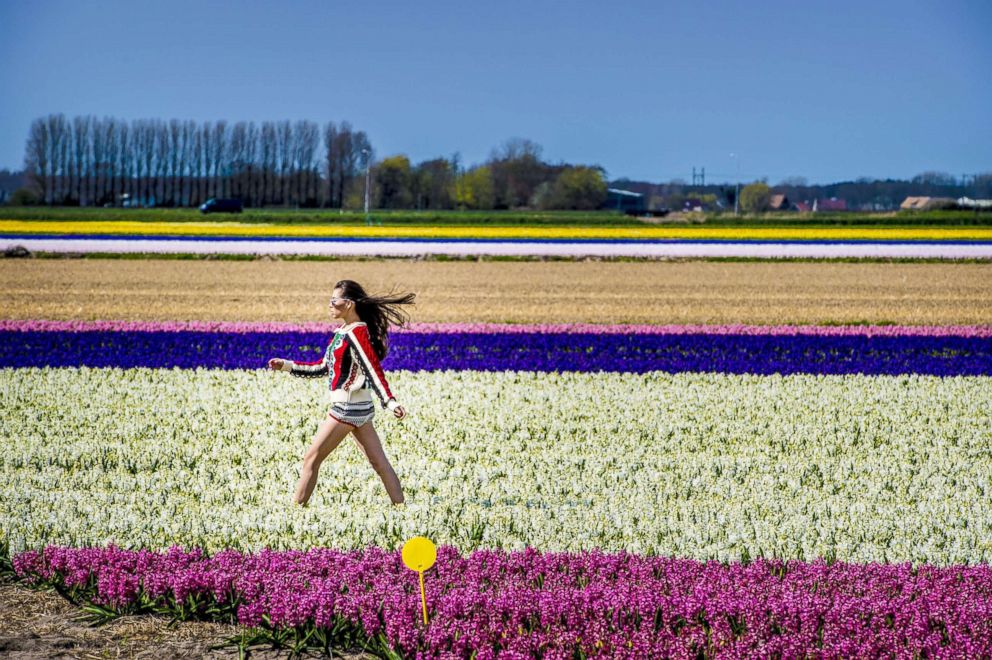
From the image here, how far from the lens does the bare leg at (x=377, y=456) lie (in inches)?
302

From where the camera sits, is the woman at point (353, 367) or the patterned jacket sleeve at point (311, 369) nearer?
the woman at point (353, 367)

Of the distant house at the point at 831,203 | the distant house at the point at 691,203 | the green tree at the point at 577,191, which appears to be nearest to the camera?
the green tree at the point at 577,191

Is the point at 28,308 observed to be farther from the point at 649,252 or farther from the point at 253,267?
the point at 649,252

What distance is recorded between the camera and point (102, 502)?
8.41 m

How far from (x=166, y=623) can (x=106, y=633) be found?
312mm

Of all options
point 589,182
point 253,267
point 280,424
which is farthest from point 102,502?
point 589,182

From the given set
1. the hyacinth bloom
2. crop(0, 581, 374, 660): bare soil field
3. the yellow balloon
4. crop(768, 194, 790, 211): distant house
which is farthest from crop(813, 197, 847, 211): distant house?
the yellow balloon

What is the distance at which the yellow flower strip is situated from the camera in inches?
2303

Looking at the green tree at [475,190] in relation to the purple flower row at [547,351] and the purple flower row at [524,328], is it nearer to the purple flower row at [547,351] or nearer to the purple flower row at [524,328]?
the purple flower row at [524,328]

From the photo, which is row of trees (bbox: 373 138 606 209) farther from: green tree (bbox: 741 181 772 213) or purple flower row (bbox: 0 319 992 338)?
purple flower row (bbox: 0 319 992 338)

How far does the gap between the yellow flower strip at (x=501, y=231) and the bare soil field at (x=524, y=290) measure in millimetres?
19414

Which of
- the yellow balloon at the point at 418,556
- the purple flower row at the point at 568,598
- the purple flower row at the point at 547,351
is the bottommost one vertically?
the purple flower row at the point at 568,598

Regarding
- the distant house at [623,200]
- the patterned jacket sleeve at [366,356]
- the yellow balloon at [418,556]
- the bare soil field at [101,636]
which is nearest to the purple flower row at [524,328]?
the patterned jacket sleeve at [366,356]

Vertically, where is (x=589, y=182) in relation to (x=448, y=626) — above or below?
above
